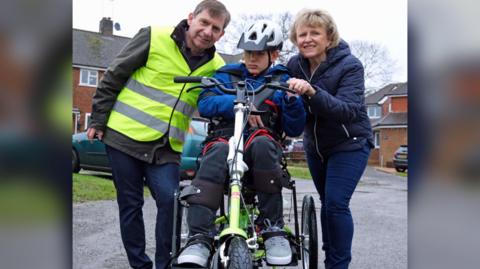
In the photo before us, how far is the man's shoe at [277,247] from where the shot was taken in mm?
3311

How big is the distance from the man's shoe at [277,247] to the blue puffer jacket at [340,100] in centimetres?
94

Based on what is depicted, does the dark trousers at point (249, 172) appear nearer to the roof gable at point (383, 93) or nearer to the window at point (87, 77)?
the window at point (87, 77)

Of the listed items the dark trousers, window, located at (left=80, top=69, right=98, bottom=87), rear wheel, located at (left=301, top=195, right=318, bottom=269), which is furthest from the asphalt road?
window, located at (left=80, top=69, right=98, bottom=87)

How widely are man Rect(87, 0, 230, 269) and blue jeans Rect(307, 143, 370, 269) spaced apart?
122cm

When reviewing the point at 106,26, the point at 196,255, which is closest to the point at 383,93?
the point at 106,26

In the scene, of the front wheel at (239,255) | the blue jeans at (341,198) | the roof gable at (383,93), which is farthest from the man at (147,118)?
the roof gable at (383,93)

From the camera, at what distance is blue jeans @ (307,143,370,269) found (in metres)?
4.09

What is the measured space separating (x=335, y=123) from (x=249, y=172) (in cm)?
93

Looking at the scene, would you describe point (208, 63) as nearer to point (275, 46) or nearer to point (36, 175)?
point (275, 46)

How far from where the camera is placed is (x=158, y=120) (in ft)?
14.0

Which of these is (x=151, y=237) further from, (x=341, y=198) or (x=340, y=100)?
(x=340, y=100)

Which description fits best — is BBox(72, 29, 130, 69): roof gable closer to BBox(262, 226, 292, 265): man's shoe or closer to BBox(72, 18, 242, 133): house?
BBox(72, 18, 242, 133): house

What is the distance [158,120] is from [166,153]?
275mm

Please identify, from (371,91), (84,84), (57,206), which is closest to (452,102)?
(57,206)
